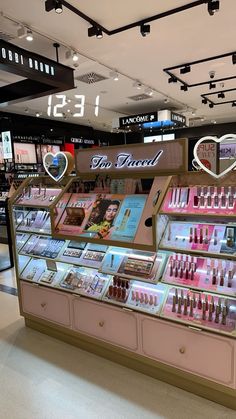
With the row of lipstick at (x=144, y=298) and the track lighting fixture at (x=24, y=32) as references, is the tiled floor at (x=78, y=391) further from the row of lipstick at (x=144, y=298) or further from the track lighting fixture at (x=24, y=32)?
the track lighting fixture at (x=24, y=32)

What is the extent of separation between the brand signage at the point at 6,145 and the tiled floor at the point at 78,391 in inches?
237

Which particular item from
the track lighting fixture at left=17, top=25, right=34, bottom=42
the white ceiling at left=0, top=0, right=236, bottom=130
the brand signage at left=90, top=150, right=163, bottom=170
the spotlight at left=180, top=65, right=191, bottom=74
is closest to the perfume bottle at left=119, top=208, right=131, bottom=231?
the brand signage at left=90, top=150, right=163, bottom=170

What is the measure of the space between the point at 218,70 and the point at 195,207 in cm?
451

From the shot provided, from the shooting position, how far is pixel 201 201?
7.71ft

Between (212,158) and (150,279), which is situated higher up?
(212,158)

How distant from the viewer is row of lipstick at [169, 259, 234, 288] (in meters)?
2.20

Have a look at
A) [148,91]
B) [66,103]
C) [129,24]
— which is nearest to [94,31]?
[129,24]

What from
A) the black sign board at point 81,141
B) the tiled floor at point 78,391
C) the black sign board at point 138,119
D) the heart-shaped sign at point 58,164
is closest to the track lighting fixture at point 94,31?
the heart-shaped sign at point 58,164

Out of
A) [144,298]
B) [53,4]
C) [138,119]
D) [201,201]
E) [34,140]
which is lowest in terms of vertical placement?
[144,298]

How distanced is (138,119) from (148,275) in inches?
273

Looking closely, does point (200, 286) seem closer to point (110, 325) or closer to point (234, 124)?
point (110, 325)

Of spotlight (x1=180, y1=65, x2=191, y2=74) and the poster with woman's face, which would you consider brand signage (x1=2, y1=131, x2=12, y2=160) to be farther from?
the poster with woman's face

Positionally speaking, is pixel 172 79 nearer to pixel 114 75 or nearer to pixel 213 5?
pixel 114 75

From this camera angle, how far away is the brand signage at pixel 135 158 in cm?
246
